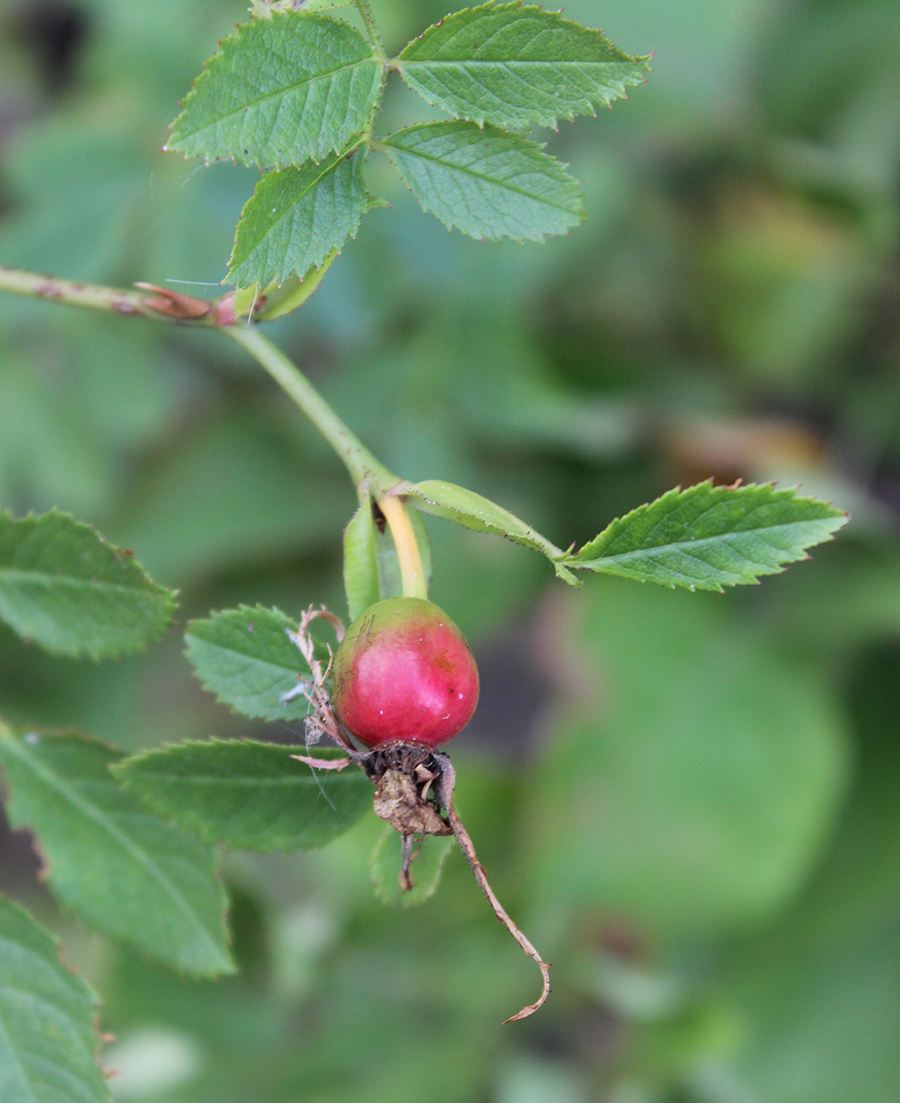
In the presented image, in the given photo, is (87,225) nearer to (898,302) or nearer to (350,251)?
(350,251)

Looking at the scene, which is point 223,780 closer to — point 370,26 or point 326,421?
point 326,421

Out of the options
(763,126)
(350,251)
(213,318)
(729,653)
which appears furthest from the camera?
(763,126)

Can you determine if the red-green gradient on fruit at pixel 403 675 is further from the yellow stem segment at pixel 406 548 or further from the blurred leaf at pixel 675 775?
the blurred leaf at pixel 675 775

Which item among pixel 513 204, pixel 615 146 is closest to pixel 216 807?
pixel 513 204

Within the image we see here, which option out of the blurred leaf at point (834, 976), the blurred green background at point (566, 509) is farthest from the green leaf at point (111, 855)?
the blurred leaf at point (834, 976)

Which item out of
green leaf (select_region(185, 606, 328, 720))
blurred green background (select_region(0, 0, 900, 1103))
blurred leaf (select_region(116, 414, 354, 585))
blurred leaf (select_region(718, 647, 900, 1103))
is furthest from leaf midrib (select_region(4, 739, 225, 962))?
blurred leaf (select_region(718, 647, 900, 1103))
